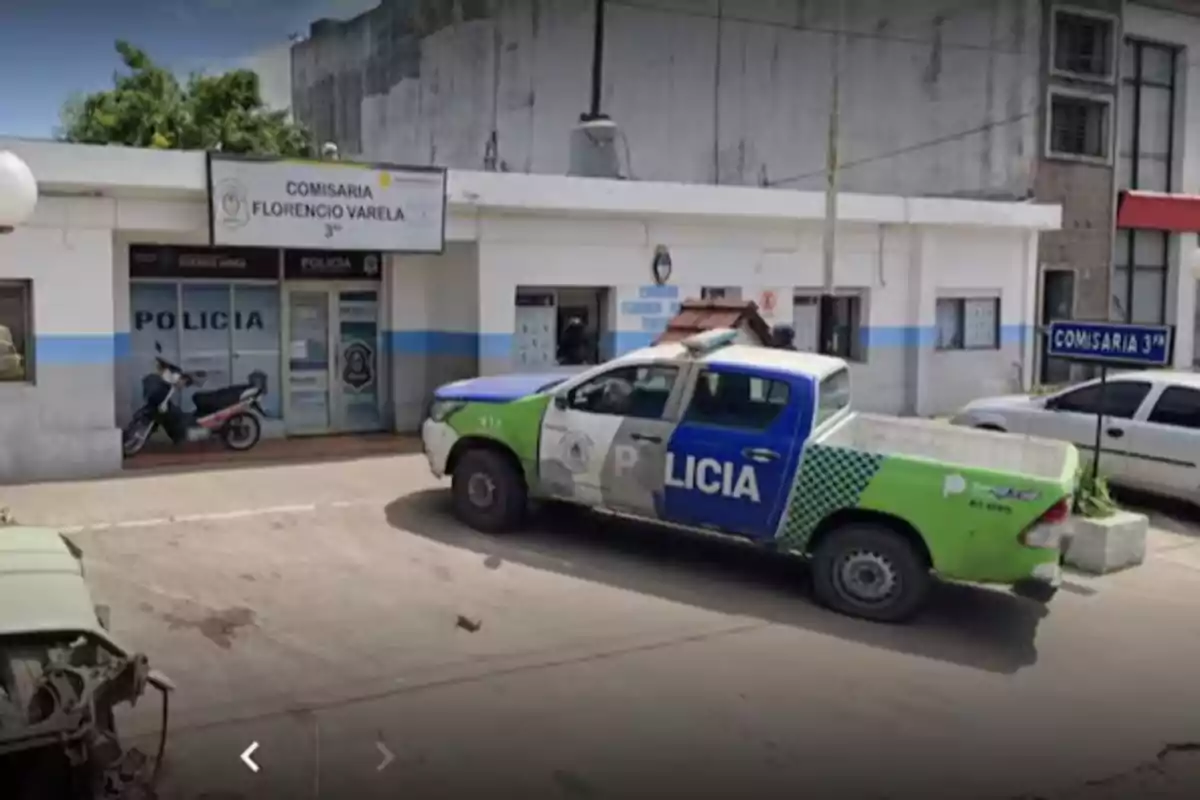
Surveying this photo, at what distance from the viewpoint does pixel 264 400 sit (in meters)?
13.5

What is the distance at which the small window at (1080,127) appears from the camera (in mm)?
20203

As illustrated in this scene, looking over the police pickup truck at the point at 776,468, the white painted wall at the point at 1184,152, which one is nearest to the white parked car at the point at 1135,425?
the police pickup truck at the point at 776,468

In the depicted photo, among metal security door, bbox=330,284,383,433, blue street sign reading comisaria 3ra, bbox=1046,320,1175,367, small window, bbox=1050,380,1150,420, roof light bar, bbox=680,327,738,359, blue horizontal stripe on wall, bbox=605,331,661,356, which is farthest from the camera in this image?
blue horizontal stripe on wall, bbox=605,331,661,356

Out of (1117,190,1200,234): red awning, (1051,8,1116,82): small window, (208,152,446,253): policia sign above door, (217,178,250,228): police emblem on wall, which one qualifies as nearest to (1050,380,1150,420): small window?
(208,152,446,253): policia sign above door

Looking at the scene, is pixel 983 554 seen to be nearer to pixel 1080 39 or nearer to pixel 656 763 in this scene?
pixel 656 763

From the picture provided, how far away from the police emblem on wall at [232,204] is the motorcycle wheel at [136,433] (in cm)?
232

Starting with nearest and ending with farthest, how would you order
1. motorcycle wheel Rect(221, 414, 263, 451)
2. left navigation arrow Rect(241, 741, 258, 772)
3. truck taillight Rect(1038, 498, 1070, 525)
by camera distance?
left navigation arrow Rect(241, 741, 258, 772), truck taillight Rect(1038, 498, 1070, 525), motorcycle wheel Rect(221, 414, 263, 451)

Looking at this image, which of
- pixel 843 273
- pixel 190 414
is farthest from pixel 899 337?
pixel 190 414

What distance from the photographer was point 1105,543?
30.1 feet

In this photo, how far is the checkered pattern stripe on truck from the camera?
7449mm

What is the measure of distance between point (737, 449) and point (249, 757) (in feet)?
12.9

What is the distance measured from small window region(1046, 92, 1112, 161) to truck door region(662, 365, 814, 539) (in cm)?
1440

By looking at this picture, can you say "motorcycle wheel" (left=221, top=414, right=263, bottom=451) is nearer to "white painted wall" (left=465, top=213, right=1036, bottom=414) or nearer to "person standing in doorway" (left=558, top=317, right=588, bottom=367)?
"white painted wall" (left=465, top=213, right=1036, bottom=414)

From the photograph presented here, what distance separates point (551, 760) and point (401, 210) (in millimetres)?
8299
